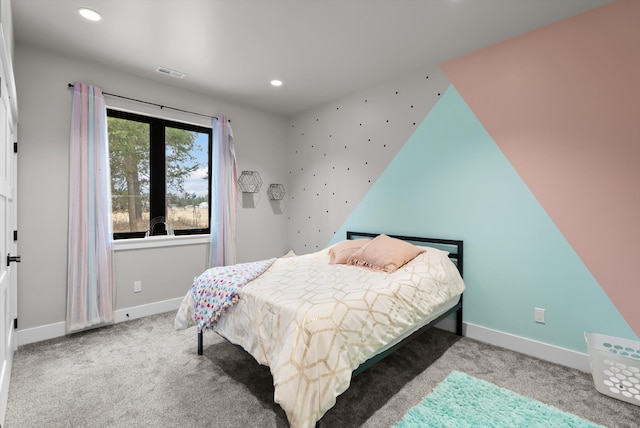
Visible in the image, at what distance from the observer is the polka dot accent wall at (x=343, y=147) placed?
3.32 meters

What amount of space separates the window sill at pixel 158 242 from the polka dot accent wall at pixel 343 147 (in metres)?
1.45

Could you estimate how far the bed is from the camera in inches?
58.1

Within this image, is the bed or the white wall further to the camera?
the white wall

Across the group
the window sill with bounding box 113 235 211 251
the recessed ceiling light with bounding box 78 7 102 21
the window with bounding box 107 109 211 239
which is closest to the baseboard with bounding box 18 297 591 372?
the window sill with bounding box 113 235 211 251

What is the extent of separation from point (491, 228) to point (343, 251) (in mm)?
1391

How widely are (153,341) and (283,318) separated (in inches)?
70.7

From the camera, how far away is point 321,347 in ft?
A: 5.03

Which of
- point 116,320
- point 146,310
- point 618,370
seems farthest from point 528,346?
point 116,320

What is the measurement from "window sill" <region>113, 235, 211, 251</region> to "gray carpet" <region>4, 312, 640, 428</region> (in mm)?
934

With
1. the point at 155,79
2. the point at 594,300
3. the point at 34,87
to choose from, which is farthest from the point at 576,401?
the point at 34,87

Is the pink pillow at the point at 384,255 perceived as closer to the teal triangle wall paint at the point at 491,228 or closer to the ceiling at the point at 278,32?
the teal triangle wall paint at the point at 491,228

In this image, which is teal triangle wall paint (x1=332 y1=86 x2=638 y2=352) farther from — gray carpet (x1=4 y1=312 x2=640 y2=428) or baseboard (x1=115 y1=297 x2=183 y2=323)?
baseboard (x1=115 y1=297 x2=183 y2=323)

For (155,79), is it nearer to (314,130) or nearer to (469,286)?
(314,130)

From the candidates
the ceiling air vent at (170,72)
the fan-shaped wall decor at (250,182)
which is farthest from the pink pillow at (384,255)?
the ceiling air vent at (170,72)
